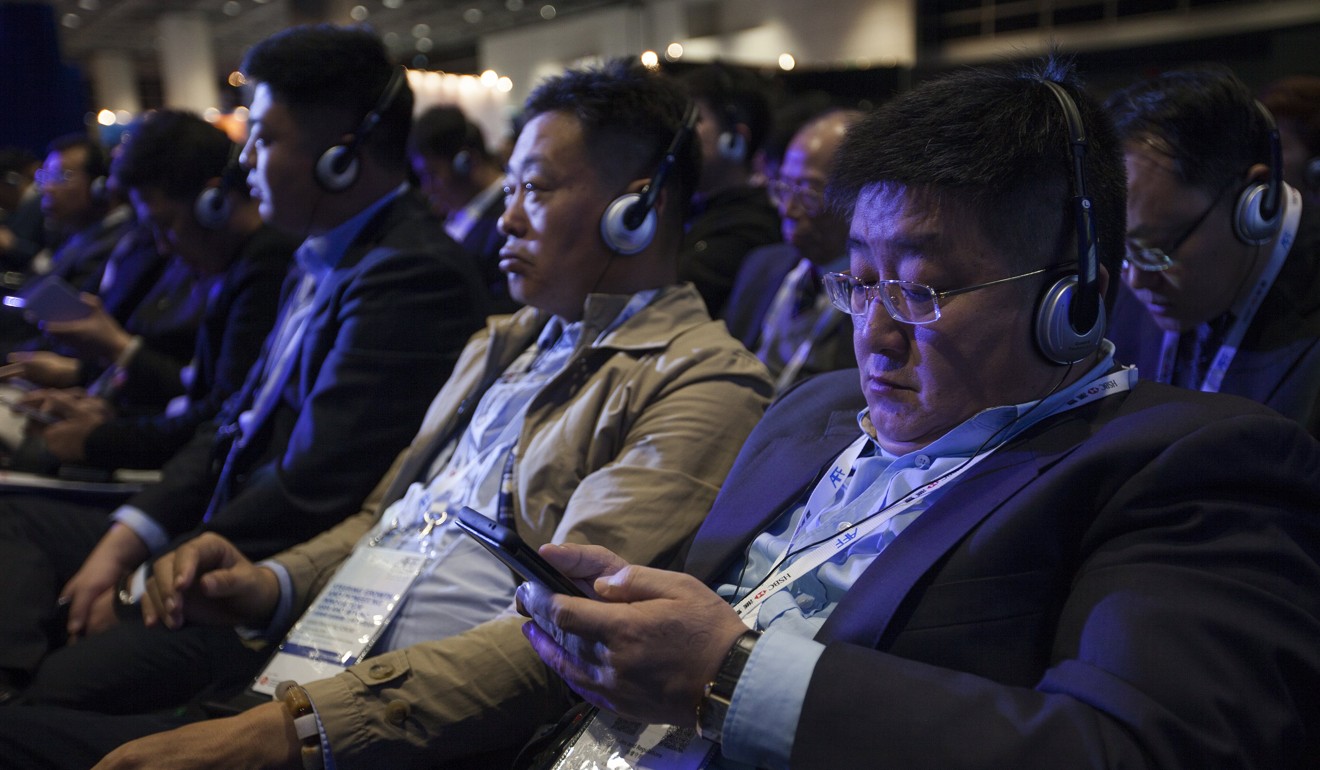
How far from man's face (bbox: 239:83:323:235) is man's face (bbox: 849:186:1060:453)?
1.68 metres

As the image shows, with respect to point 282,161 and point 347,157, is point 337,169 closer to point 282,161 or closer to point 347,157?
point 347,157

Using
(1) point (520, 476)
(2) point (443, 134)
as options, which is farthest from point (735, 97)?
(1) point (520, 476)

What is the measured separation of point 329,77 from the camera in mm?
2346

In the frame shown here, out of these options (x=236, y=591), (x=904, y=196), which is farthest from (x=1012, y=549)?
(x=236, y=591)

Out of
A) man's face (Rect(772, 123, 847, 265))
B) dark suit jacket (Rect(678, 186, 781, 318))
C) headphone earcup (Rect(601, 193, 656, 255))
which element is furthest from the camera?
dark suit jacket (Rect(678, 186, 781, 318))

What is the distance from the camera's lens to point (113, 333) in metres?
3.20

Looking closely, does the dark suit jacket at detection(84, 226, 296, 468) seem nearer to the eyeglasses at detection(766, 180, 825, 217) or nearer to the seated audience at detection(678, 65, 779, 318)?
the seated audience at detection(678, 65, 779, 318)

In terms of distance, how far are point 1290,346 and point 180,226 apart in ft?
10.7

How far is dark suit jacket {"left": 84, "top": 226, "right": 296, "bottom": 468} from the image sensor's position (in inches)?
106

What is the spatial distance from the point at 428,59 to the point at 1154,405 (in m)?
21.0

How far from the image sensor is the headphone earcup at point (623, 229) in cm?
177

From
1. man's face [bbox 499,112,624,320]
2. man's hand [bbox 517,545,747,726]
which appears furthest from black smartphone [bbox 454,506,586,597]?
man's face [bbox 499,112,624,320]

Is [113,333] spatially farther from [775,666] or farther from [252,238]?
[775,666]

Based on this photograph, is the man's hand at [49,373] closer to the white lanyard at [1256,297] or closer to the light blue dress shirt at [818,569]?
the light blue dress shirt at [818,569]
